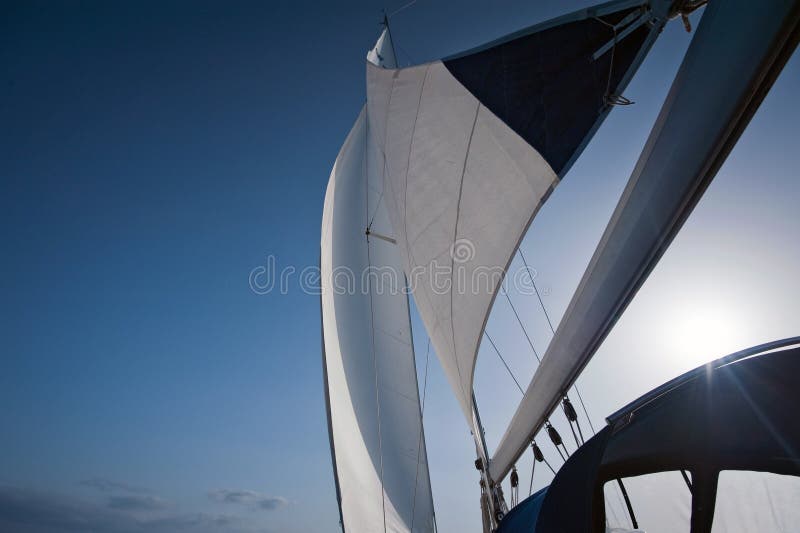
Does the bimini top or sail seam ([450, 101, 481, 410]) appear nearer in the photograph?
the bimini top

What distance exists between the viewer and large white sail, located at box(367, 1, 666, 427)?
2098 mm

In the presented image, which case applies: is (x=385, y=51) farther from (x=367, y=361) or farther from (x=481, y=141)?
(x=367, y=361)

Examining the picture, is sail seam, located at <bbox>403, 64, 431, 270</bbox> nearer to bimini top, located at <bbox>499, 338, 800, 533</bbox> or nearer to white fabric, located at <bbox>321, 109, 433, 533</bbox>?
white fabric, located at <bbox>321, 109, 433, 533</bbox>

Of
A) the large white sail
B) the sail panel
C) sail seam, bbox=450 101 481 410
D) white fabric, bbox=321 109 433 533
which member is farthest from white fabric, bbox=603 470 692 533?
white fabric, bbox=321 109 433 533

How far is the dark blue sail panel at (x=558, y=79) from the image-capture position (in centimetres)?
200

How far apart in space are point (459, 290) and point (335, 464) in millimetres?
3253

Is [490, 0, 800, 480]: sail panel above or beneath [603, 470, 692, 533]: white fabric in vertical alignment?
above

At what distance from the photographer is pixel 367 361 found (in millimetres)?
6613

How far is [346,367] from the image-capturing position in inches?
255

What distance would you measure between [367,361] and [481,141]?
4535 mm

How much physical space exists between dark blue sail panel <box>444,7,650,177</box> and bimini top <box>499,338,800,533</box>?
1.45 meters

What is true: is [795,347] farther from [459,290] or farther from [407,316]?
[407,316]

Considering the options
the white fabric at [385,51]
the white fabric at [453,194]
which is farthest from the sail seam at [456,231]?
the white fabric at [385,51]

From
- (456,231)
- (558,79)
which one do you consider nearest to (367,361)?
(456,231)
